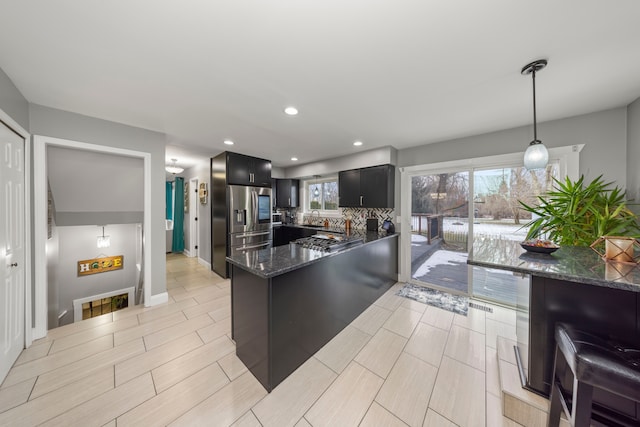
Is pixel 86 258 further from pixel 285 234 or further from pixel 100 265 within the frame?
pixel 285 234

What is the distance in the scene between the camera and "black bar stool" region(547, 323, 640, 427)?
0.79 meters

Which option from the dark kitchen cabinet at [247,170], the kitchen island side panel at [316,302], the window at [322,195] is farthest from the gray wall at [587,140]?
the dark kitchen cabinet at [247,170]

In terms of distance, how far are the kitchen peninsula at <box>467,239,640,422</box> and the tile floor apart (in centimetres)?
52

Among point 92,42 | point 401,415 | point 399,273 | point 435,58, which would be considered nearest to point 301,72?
point 435,58

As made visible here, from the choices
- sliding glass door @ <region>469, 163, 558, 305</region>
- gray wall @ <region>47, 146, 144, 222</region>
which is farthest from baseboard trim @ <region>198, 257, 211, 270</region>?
sliding glass door @ <region>469, 163, 558, 305</region>

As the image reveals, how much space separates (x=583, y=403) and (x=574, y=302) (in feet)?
1.72

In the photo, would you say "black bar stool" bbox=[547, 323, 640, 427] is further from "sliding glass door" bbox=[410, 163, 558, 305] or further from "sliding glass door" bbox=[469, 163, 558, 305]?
"sliding glass door" bbox=[469, 163, 558, 305]

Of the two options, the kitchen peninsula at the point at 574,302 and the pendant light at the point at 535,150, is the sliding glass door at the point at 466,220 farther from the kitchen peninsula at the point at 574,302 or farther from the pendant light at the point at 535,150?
the kitchen peninsula at the point at 574,302

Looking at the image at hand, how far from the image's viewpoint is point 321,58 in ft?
4.84

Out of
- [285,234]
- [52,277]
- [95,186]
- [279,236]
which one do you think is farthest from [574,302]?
[52,277]

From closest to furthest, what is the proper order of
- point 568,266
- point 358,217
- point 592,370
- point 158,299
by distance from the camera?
point 592,370 < point 568,266 < point 158,299 < point 358,217

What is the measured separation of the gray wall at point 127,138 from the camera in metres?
2.19

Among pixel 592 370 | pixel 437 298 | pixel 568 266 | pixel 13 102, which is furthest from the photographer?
pixel 437 298

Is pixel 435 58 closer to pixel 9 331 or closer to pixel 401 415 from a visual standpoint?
pixel 401 415
